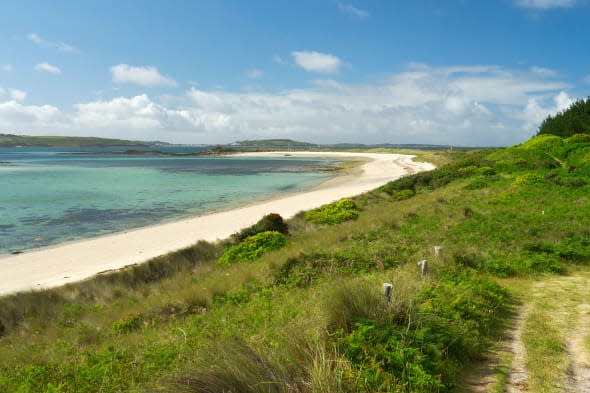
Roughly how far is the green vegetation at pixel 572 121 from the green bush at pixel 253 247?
119ft

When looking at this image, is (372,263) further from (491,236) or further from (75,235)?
(75,235)

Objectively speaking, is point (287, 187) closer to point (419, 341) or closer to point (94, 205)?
point (94, 205)

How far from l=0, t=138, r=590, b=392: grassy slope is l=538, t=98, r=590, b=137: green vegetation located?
1010 inches

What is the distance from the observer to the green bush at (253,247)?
14.2 m

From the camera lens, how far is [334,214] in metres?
21.0

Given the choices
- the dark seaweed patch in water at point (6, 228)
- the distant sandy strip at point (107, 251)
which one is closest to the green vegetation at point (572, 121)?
the distant sandy strip at point (107, 251)

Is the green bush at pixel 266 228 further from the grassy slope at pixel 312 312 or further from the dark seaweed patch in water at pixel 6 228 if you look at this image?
the dark seaweed patch in water at pixel 6 228

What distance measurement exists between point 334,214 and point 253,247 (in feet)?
23.5

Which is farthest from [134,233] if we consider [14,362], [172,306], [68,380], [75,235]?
[68,380]

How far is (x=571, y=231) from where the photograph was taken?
→ 12.3 metres

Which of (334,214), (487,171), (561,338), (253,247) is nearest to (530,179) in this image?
(487,171)

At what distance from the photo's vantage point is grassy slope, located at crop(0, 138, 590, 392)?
4.64 m

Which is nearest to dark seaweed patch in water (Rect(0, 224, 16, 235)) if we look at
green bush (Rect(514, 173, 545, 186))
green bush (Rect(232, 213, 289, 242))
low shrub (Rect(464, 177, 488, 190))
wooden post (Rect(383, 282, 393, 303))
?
green bush (Rect(232, 213, 289, 242))

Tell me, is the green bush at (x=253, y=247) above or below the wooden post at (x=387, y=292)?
below
